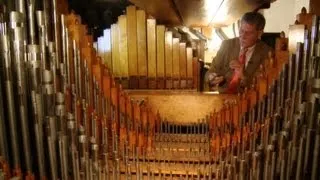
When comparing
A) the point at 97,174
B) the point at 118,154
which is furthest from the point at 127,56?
the point at 97,174

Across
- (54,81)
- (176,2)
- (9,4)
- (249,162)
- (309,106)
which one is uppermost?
(176,2)

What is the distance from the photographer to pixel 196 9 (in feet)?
11.0

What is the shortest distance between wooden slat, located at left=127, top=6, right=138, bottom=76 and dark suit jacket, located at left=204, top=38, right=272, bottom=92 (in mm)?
714

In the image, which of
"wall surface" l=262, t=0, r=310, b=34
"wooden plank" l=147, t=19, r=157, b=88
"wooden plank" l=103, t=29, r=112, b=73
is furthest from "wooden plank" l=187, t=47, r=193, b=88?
"wall surface" l=262, t=0, r=310, b=34

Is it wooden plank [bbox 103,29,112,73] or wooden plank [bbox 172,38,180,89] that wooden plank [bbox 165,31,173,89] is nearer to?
wooden plank [bbox 172,38,180,89]

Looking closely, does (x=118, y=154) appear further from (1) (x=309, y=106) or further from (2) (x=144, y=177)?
(1) (x=309, y=106)

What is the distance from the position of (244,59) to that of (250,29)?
0.81 feet

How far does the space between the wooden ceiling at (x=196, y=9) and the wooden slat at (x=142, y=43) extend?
0.09m

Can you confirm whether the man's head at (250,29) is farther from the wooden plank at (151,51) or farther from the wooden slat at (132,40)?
the wooden slat at (132,40)

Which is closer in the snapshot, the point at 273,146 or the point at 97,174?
the point at 273,146

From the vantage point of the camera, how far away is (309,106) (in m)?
1.69

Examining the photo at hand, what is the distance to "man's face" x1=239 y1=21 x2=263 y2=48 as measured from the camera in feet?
9.45

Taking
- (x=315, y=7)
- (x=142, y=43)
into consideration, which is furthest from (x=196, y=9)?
(x=315, y=7)

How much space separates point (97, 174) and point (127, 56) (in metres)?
1.70
